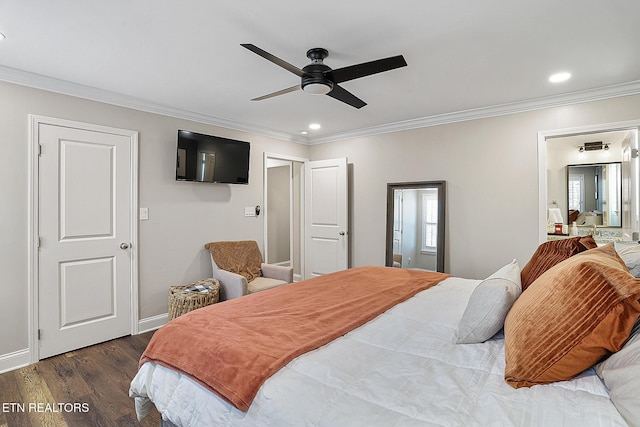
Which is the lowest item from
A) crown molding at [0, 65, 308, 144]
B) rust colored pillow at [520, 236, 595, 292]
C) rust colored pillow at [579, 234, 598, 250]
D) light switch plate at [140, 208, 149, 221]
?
rust colored pillow at [520, 236, 595, 292]

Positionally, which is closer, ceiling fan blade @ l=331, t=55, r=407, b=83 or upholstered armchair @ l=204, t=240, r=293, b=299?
ceiling fan blade @ l=331, t=55, r=407, b=83

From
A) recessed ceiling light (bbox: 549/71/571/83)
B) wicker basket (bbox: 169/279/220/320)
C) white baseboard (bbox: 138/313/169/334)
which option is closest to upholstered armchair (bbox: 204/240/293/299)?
wicker basket (bbox: 169/279/220/320)

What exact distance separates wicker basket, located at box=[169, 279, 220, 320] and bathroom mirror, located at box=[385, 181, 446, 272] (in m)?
2.29

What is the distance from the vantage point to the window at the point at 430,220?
4164 mm

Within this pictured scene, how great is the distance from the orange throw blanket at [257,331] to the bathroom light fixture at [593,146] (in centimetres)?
436

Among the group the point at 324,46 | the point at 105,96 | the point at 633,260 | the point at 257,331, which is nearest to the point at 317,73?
the point at 324,46

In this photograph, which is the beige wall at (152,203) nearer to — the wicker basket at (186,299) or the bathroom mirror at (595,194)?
the wicker basket at (186,299)

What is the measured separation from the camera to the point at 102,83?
3014 mm

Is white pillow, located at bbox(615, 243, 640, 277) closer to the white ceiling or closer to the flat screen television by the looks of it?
the white ceiling

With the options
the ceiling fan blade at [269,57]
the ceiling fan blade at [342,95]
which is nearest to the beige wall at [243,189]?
the ceiling fan blade at [342,95]

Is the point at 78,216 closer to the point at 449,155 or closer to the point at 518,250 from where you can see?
the point at 449,155

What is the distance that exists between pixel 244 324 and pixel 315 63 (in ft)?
6.13

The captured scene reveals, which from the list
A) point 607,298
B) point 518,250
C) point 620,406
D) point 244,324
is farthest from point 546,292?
point 518,250

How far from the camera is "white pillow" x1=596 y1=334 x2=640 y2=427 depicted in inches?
32.3
